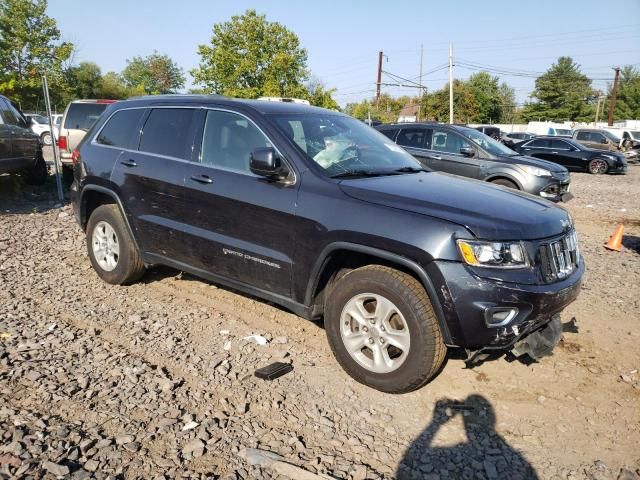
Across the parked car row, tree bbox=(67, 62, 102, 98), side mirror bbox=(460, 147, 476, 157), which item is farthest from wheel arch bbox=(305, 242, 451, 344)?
tree bbox=(67, 62, 102, 98)

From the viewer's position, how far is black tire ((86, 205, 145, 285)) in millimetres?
4855

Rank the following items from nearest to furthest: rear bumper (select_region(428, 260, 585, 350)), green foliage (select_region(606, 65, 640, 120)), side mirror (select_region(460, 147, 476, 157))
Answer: rear bumper (select_region(428, 260, 585, 350)) < side mirror (select_region(460, 147, 476, 157)) < green foliage (select_region(606, 65, 640, 120))

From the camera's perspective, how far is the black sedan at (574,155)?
64.4 ft

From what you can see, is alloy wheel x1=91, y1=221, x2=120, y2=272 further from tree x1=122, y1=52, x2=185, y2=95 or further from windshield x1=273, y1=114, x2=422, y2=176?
tree x1=122, y1=52, x2=185, y2=95

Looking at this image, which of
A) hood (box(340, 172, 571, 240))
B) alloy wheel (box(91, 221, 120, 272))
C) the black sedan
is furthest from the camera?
the black sedan

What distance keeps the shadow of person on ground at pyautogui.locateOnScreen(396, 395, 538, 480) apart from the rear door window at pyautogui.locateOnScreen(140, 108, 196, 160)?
9.34 feet

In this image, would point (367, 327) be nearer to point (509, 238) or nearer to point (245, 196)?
point (509, 238)

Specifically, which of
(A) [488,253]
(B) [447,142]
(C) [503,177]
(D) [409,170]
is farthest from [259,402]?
(B) [447,142]

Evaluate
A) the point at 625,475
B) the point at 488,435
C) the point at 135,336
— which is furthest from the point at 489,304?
the point at 135,336

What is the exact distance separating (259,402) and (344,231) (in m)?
1.21

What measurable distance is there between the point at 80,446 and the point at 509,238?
262 cm

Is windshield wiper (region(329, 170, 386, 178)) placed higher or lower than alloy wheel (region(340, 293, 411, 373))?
higher

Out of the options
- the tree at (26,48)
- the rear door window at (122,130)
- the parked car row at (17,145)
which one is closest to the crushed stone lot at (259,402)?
Answer: the rear door window at (122,130)

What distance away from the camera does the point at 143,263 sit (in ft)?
16.1
